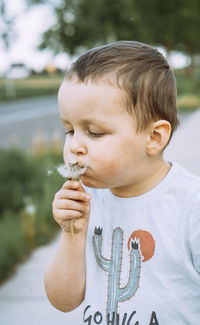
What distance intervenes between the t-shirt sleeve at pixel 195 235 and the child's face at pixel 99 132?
256 mm

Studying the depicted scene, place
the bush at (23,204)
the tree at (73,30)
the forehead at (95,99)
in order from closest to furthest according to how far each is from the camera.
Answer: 1. the forehead at (95,99)
2. the bush at (23,204)
3. the tree at (73,30)

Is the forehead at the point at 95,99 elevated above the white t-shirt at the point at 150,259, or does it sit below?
above

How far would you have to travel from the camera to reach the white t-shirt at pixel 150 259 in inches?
51.9

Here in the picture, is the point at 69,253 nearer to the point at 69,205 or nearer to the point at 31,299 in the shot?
the point at 69,205

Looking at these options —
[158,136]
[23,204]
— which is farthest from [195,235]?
[23,204]

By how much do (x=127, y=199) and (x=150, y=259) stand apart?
0.22 meters

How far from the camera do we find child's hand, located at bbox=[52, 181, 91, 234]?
131 cm

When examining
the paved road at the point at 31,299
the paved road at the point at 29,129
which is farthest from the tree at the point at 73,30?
the paved road at the point at 31,299

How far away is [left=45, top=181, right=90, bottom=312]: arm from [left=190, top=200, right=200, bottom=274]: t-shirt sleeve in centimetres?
34

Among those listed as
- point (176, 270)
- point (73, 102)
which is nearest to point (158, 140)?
point (73, 102)

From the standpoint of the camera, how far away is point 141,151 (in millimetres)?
1342

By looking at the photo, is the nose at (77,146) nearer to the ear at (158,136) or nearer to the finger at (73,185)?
the finger at (73,185)

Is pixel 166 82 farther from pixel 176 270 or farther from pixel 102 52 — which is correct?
pixel 176 270

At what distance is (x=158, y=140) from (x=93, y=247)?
0.45 m
